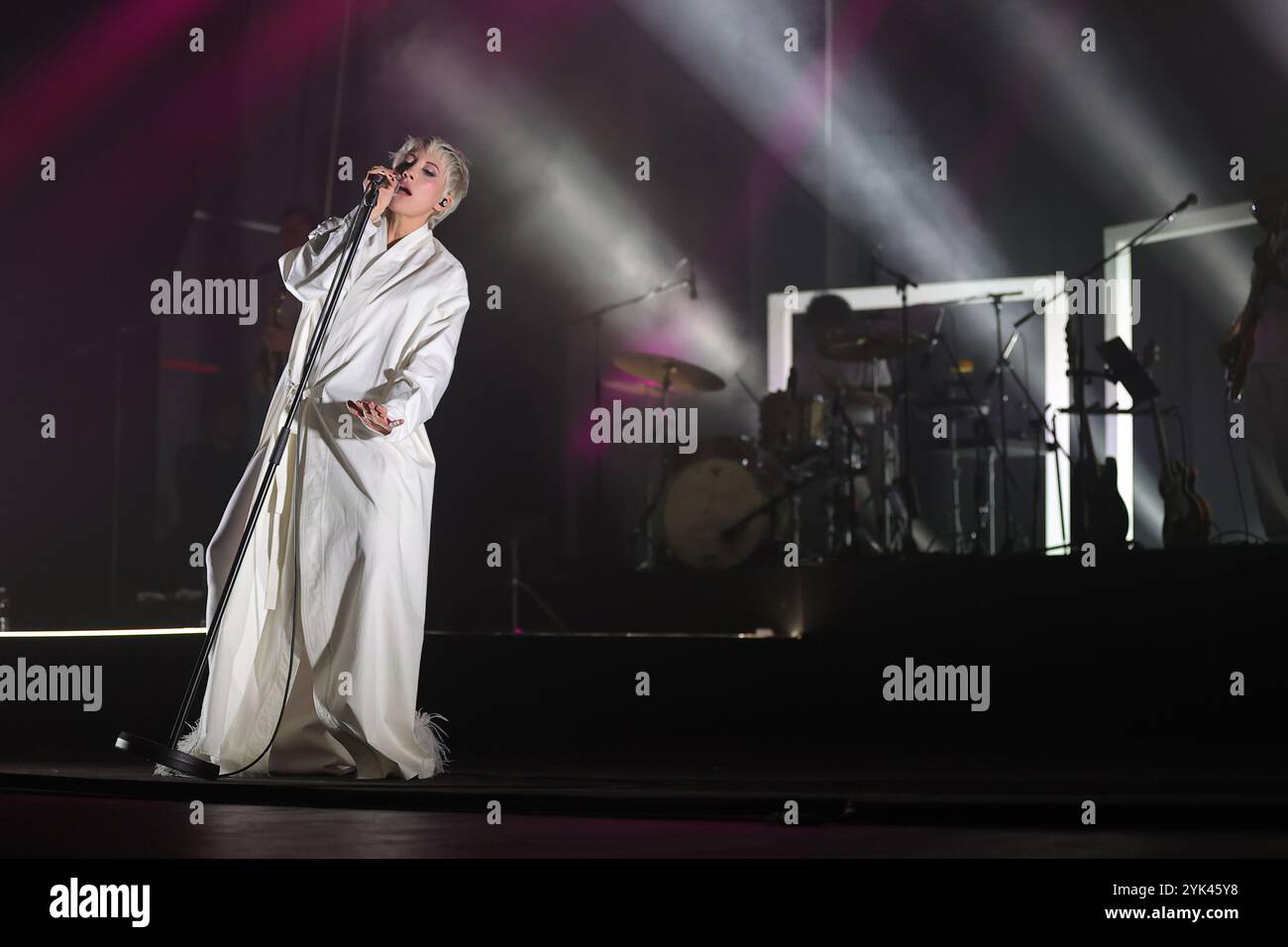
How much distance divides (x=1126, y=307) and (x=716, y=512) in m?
3.53

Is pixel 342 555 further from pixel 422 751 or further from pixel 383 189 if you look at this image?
→ pixel 383 189

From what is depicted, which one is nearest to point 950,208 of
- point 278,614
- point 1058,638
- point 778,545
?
point 778,545

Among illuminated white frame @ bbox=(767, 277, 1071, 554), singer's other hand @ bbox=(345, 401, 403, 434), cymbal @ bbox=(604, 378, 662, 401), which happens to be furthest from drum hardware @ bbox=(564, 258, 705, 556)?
singer's other hand @ bbox=(345, 401, 403, 434)

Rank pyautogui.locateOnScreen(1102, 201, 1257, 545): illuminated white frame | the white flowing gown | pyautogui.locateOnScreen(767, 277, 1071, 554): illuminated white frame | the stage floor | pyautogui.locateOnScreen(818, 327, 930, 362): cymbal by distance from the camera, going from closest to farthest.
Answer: the stage floor < the white flowing gown < pyautogui.locateOnScreen(818, 327, 930, 362): cymbal < pyautogui.locateOnScreen(1102, 201, 1257, 545): illuminated white frame < pyautogui.locateOnScreen(767, 277, 1071, 554): illuminated white frame

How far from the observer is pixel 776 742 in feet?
19.7

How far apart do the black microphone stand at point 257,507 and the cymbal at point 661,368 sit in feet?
16.8

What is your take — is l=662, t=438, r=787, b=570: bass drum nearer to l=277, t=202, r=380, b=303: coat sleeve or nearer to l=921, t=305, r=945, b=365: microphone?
l=921, t=305, r=945, b=365: microphone

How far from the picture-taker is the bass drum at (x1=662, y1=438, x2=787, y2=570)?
9.21 m

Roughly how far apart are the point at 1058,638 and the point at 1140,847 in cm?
292

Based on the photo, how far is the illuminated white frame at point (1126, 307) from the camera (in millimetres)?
9852

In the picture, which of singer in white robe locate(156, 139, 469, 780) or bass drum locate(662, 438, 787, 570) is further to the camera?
bass drum locate(662, 438, 787, 570)

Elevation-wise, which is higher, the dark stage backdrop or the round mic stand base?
the dark stage backdrop

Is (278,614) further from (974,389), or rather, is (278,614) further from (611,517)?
(974,389)

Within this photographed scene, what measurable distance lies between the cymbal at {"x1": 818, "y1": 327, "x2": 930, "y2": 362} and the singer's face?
5.14 meters
